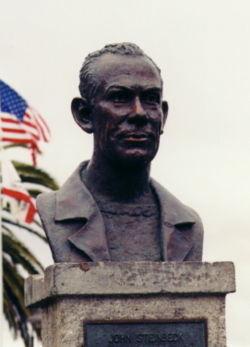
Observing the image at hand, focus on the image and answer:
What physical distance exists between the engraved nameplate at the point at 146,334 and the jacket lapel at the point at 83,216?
62cm

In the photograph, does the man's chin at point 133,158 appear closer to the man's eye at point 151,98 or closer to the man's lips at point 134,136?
the man's lips at point 134,136

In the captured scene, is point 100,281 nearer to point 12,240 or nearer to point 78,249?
point 78,249

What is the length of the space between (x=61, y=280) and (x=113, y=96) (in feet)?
5.16

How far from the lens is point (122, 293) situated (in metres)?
11.9

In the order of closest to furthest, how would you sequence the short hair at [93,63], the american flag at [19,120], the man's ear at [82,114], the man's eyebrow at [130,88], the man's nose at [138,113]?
the man's nose at [138,113]
the man's eyebrow at [130,88]
the short hair at [93,63]
the man's ear at [82,114]
the american flag at [19,120]

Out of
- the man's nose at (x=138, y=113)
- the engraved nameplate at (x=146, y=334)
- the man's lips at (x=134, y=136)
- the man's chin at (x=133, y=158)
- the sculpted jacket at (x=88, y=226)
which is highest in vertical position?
the man's nose at (x=138, y=113)

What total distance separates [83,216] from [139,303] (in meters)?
0.92

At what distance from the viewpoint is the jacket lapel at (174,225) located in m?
12.5

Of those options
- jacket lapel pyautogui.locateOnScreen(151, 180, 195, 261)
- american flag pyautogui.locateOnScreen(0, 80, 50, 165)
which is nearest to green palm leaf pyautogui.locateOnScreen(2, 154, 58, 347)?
american flag pyautogui.locateOnScreen(0, 80, 50, 165)

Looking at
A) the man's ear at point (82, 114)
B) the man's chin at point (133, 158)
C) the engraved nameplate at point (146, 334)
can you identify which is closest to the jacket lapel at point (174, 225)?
the man's chin at point (133, 158)

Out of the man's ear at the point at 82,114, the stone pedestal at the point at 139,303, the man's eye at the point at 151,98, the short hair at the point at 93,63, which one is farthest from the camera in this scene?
the man's ear at the point at 82,114

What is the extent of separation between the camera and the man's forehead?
40.8 ft

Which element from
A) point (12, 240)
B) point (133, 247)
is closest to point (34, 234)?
point (12, 240)

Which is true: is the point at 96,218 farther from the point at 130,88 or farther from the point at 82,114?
the point at 130,88
